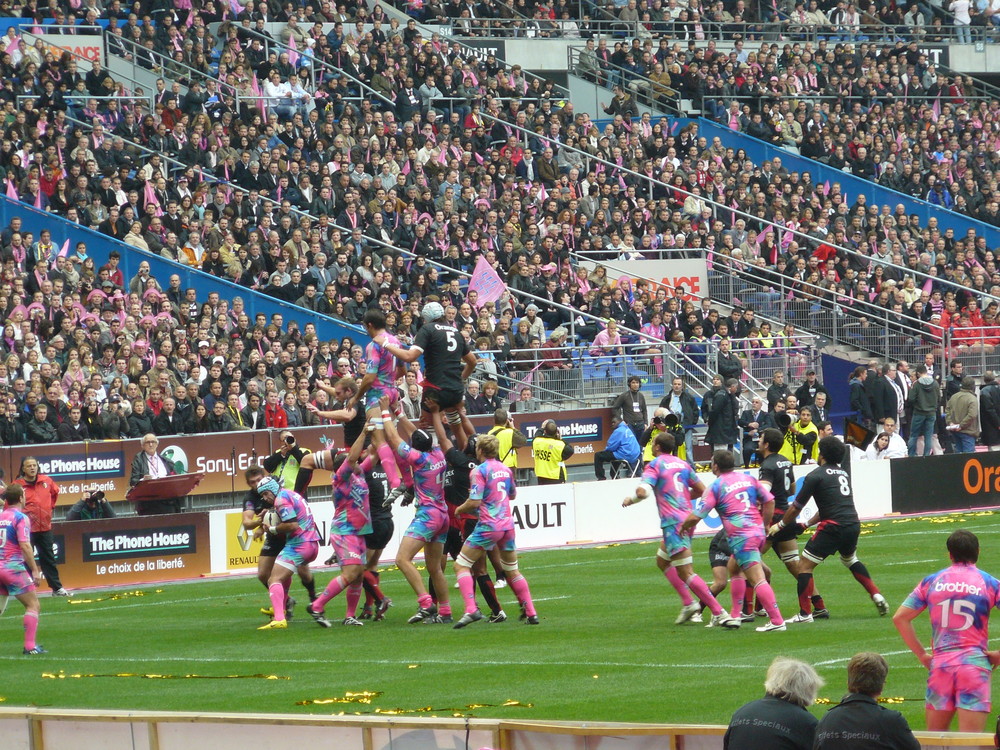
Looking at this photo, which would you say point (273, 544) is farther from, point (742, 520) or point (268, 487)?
point (742, 520)

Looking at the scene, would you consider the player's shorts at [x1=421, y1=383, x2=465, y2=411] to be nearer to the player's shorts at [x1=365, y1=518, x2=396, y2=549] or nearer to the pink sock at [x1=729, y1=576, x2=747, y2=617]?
the player's shorts at [x1=365, y1=518, x2=396, y2=549]

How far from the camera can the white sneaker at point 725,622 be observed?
52.8ft

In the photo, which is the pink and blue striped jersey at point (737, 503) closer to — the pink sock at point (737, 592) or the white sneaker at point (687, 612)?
the pink sock at point (737, 592)

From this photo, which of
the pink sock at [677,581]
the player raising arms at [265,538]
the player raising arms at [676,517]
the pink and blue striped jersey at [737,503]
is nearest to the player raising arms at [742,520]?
the pink and blue striped jersey at [737,503]

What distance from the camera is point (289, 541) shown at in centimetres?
1756

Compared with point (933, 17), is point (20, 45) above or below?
below

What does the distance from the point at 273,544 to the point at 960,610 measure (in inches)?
396

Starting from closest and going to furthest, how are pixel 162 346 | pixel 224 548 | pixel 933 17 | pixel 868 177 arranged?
pixel 224 548 → pixel 162 346 → pixel 868 177 → pixel 933 17

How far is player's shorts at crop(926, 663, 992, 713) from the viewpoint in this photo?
9.74 metres

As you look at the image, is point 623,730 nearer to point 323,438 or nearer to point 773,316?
point 323,438

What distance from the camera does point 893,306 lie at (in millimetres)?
37594

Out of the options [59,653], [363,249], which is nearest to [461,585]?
[59,653]

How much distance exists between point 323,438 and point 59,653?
444 inches

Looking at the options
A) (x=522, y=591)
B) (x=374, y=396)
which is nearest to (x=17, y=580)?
(x=374, y=396)
